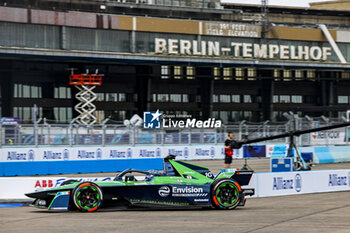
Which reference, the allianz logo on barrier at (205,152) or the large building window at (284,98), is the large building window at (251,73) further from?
the allianz logo on barrier at (205,152)

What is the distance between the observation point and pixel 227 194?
47.7ft

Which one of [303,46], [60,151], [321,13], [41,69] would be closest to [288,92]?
[303,46]

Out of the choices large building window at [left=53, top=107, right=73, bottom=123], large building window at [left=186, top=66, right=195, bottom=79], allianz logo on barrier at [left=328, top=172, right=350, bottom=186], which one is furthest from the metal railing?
large building window at [left=186, top=66, right=195, bottom=79]

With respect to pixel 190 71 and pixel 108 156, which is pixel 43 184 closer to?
pixel 108 156

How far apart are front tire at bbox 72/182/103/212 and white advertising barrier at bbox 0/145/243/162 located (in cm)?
1818

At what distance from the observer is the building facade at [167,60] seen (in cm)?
5797

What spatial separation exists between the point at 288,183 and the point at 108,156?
1741 centimetres

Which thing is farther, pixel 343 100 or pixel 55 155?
pixel 343 100

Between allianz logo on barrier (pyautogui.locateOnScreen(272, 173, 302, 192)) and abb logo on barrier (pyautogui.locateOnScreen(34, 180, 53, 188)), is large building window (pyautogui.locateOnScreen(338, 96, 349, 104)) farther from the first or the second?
abb logo on barrier (pyautogui.locateOnScreen(34, 180, 53, 188))

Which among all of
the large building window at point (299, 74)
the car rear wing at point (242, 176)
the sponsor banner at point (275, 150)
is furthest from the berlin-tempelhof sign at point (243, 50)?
the car rear wing at point (242, 176)

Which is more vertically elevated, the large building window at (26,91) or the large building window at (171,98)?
the large building window at (26,91)

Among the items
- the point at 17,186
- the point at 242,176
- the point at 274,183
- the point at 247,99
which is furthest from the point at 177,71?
the point at 242,176

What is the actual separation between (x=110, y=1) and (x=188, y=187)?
164 feet

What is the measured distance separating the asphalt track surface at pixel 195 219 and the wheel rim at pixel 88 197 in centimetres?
24
